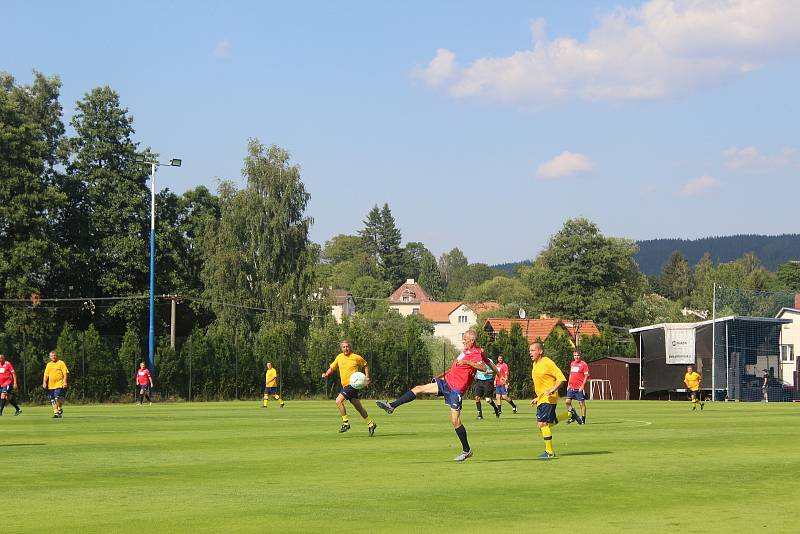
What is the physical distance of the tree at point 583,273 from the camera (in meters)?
117

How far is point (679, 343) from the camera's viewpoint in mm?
72000

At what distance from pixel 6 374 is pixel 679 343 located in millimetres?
45579

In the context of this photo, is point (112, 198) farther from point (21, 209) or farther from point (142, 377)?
point (142, 377)

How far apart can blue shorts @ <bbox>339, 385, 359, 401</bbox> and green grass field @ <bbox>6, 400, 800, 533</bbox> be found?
0.92 metres

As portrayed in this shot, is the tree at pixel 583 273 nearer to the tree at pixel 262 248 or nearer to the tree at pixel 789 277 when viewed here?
the tree at pixel 262 248

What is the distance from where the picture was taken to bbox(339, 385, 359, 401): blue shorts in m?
26.0

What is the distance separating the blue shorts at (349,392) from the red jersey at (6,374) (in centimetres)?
1720

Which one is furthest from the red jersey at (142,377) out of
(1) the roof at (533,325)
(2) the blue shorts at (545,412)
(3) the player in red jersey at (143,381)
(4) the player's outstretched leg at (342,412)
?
(1) the roof at (533,325)

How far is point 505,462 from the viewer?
62.4 feet

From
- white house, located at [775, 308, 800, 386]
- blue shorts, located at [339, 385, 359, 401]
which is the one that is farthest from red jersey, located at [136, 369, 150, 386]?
white house, located at [775, 308, 800, 386]

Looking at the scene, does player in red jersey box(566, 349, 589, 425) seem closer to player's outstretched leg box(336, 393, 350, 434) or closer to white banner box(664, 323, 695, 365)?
player's outstretched leg box(336, 393, 350, 434)

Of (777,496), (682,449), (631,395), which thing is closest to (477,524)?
(777,496)

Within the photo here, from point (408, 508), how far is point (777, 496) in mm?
4794

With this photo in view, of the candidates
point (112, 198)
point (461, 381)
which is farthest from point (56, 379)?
point (112, 198)
